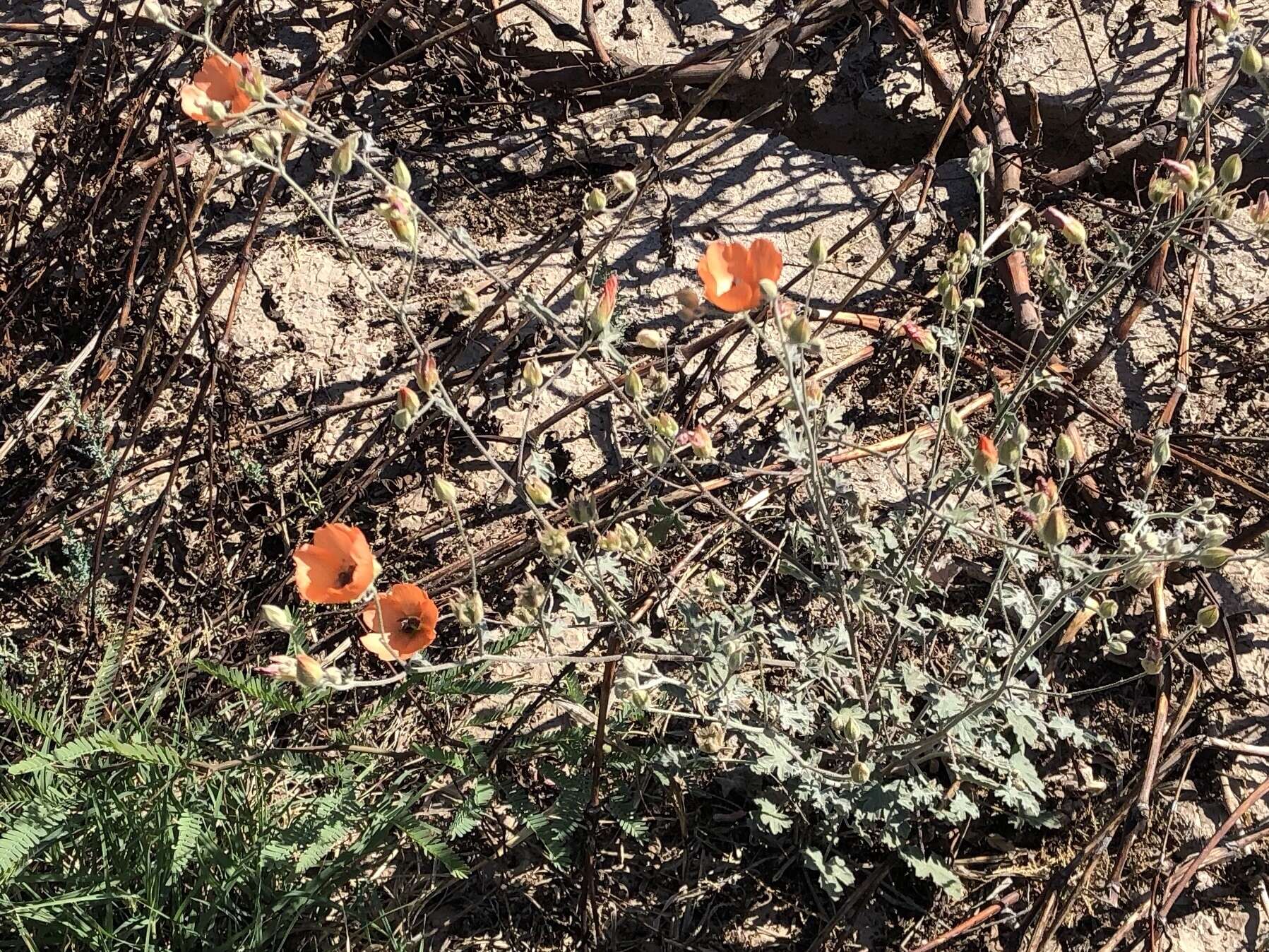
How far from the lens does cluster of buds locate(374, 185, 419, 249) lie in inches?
61.0

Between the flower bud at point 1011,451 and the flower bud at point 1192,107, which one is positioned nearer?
the flower bud at point 1011,451

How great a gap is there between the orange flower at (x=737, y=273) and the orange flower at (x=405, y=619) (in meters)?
0.60

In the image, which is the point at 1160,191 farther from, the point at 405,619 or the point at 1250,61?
the point at 405,619

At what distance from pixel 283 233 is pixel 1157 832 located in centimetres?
246

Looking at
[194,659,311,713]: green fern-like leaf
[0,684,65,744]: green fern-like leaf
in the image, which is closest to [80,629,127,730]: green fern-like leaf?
[0,684,65,744]: green fern-like leaf

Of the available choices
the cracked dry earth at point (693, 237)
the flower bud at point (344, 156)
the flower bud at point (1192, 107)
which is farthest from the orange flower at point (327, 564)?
the flower bud at point (1192, 107)

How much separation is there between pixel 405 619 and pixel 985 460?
34.8 inches

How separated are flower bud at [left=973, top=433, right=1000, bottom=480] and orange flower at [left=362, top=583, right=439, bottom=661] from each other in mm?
790

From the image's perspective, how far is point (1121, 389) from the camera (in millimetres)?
2605

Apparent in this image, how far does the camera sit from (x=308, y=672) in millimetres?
1441

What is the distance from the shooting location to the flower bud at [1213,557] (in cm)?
138

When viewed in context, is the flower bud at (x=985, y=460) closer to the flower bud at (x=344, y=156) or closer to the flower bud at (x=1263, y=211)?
the flower bud at (x=1263, y=211)

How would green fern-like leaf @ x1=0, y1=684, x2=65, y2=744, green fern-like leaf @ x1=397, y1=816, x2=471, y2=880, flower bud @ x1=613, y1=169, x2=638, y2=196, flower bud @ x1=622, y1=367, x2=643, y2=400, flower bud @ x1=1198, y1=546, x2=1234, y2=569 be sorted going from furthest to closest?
green fern-like leaf @ x1=0, y1=684, x2=65, y2=744 < green fern-like leaf @ x1=397, y1=816, x2=471, y2=880 < flower bud @ x1=613, y1=169, x2=638, y2=196 < flower bud @ x1=622, y1=367, x2=643, y2=400 < flower bud @ x1=1198, y1=546, x2=1234, y2=569

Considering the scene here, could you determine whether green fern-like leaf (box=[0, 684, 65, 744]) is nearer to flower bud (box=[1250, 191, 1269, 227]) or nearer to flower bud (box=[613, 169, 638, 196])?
flower bud (box=[613, 169, 638, 196])
